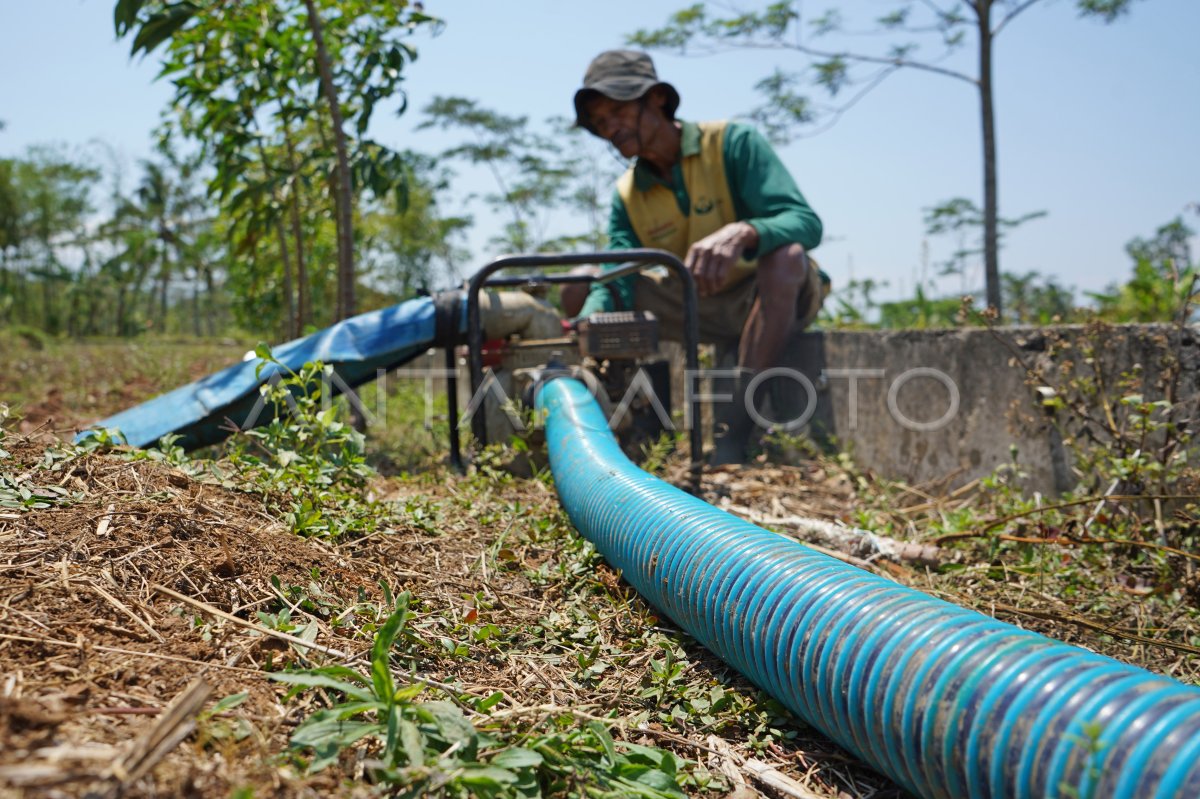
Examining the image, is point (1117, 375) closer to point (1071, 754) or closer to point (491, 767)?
point (1071, 754)

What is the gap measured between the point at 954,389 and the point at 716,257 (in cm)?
111

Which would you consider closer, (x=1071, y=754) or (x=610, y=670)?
(x=1071, y=754)

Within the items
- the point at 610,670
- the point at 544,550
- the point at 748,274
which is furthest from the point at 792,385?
the point at 610,670

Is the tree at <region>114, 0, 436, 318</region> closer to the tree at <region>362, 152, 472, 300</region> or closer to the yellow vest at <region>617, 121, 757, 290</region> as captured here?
the yellow vest at <region>617, 121, 757, 290</region>

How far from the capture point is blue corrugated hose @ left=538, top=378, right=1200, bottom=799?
98cm

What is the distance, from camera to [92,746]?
3.07ft

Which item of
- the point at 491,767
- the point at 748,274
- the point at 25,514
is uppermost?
the point at 748,274

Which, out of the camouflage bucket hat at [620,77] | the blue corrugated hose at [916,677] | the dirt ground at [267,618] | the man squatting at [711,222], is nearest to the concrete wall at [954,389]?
the man squatting at [711,222]

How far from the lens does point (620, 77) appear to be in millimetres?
3988

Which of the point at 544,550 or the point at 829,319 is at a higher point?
the point at 829,319

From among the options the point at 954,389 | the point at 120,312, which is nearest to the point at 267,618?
the point at 954,389

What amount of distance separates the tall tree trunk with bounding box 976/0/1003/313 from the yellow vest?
3615 mm

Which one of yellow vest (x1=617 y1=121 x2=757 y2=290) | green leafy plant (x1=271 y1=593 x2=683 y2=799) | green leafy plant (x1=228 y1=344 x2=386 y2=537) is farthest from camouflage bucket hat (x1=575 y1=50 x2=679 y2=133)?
green leafy plant (x1=271 y1=593 x2=683 y2=799)

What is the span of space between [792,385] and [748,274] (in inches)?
25.1
